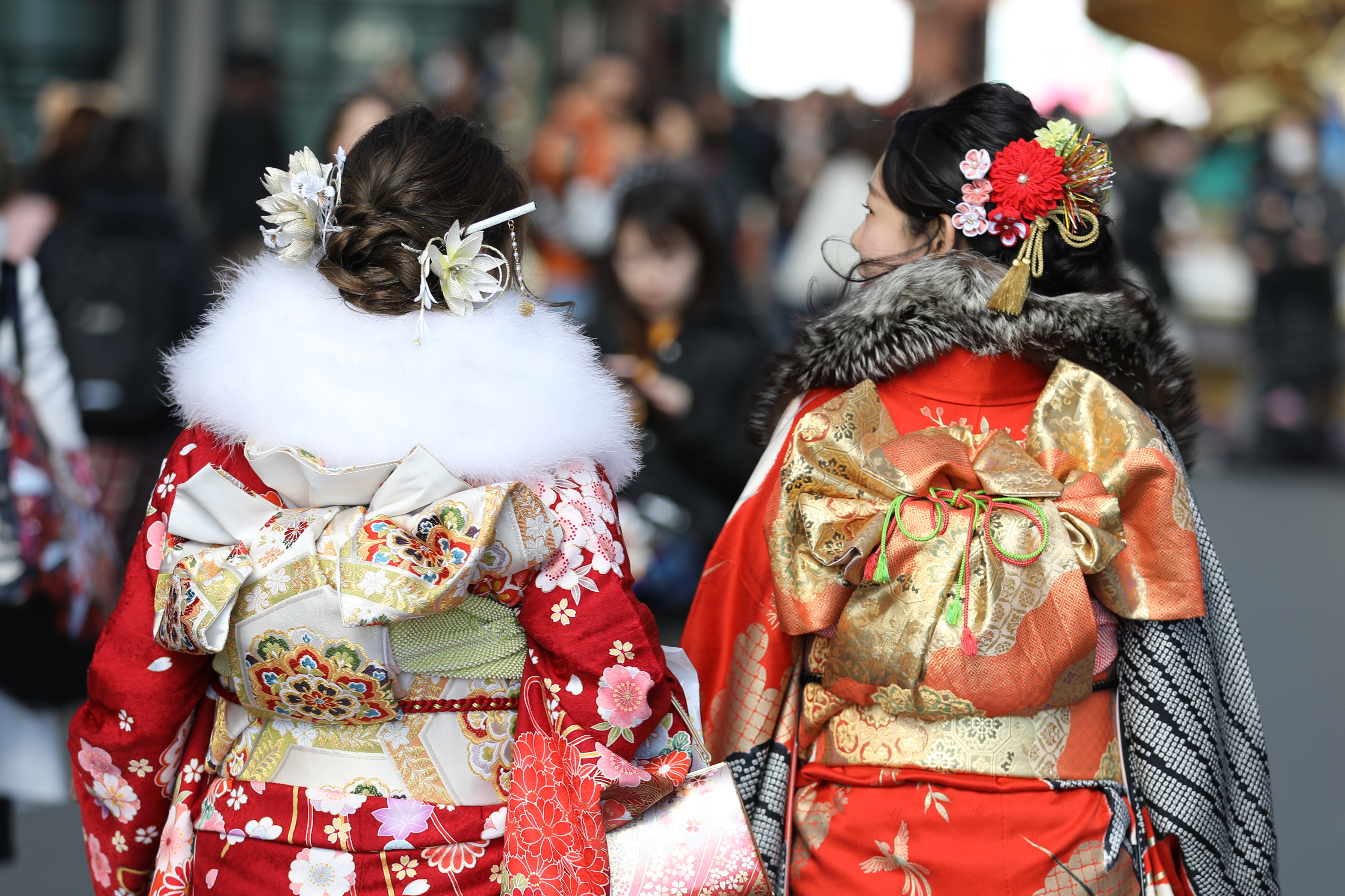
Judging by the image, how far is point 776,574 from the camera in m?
2.13

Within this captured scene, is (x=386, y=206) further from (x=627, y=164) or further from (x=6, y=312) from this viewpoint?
(x=627, y=164)

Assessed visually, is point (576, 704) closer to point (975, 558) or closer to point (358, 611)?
point (358, 611)

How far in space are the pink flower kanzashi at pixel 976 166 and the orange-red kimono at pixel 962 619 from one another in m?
0.28

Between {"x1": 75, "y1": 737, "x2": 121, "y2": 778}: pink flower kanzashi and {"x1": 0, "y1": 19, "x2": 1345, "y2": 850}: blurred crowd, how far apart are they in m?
0.71

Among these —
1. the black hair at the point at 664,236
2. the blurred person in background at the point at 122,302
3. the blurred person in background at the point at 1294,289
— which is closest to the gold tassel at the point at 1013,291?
the black hair at the point at 664,236

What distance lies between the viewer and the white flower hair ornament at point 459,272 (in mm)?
1870

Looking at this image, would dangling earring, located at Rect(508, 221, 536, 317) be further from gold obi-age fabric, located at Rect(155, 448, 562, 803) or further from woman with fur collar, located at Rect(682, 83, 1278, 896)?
A: woman with fur collar, located at Rect(682, 83, 1278, 896)

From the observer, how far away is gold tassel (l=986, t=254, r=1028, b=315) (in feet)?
6.99

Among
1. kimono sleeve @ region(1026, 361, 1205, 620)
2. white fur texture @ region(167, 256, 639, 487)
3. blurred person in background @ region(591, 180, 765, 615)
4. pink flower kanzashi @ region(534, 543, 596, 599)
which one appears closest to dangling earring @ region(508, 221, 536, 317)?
white fur texture @ region(167, 256, 639, 487)

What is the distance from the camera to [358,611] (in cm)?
178

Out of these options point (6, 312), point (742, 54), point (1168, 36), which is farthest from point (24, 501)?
point (742, 54)

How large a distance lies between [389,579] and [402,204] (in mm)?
512

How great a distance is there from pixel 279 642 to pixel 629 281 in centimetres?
285

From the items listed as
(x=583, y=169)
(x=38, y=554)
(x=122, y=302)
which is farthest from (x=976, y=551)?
(x=583, y=169)
